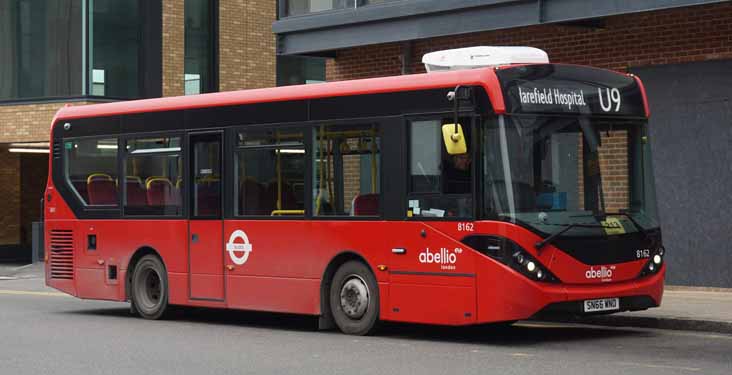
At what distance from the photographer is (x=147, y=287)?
1723 centimetres

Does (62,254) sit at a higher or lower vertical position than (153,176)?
lower

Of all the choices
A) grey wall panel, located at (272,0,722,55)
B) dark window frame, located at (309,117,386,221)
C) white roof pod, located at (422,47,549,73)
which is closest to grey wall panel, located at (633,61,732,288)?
grey wall panel, located at (272,0,722,55)

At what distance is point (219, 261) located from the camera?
15.9 metres

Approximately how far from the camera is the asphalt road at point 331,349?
36.5 ft

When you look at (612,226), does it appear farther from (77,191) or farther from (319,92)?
(77,191)

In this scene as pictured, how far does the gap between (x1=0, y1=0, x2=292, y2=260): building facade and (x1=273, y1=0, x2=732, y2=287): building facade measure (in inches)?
482

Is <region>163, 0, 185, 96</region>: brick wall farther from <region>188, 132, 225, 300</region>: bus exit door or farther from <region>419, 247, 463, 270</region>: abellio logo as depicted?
<region>419, 247, 463, 270</region>: abellio logo

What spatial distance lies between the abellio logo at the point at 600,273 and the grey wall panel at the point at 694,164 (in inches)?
215

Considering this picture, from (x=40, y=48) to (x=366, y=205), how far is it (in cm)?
1914

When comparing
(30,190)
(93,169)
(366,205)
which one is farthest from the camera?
(30,190)

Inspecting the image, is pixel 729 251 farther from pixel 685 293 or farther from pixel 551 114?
pixel 551 114

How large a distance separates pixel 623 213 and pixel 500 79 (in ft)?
6.33

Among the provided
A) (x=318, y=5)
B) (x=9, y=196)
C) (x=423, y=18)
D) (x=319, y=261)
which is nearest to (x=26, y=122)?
(x=9, y=196)

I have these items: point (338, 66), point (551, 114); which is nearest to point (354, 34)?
point (338, 66)
